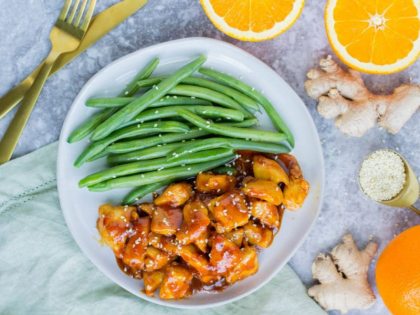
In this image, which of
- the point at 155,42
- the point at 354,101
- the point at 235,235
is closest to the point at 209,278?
the point at 235,235

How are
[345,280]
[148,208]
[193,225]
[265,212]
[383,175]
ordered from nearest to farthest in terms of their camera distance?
[193,225] → [265,212] → [148,208] → [383,175] → [345,280]

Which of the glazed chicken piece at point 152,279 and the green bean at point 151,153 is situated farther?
the glazed chicken piece at point 152,279

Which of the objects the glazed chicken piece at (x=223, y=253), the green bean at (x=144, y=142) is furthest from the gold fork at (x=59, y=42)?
the glazed chicken piece at (x=223, y=253)

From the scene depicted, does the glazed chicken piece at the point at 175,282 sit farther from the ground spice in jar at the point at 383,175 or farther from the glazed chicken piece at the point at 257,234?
the ground spice in jar at the point at 383,175

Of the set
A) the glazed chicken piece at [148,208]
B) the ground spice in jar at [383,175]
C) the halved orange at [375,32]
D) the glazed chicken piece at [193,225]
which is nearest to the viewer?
the glazed chicken piece at [193,225]

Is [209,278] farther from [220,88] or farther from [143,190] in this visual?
[220,88]

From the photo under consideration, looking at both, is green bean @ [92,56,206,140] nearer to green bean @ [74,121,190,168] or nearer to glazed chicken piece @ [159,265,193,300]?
green bean @ [74,121,190,168]

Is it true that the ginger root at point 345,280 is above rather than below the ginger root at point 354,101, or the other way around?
below

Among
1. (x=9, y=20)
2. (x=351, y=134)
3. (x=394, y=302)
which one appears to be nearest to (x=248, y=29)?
(x=351, y=134)
